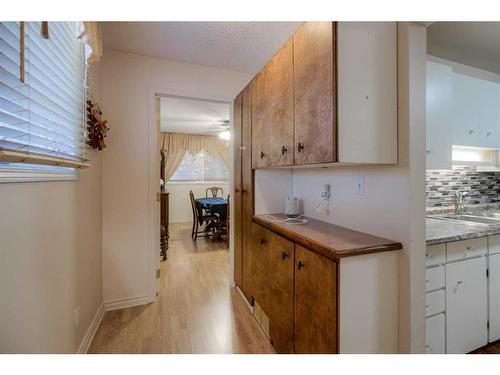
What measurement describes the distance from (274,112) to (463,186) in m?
2.12

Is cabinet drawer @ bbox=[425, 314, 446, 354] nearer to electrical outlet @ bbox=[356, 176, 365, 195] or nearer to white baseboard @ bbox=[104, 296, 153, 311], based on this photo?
electrical outlet @ bbox=[356, 176, 365, 195]

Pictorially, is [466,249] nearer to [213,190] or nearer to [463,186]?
[463,186]

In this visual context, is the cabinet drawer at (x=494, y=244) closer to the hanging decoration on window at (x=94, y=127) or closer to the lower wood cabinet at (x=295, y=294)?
the lower wood cabinet at (x=295, y=294)

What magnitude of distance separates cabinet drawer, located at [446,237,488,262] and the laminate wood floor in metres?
1.32

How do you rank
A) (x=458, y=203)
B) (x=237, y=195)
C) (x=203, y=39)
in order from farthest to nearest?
(x=237, y=195)
(x=458, y=203)
(x=203, y=39)

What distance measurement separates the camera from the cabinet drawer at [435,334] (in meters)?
1.31

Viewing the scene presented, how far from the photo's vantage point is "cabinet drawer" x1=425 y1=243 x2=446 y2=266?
128 cm

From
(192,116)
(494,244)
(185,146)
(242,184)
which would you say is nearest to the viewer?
(494,244)

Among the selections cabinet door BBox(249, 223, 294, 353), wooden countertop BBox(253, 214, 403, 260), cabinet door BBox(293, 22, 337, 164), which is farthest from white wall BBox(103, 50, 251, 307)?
cabinet door BBox(293, 22, 337, 164)

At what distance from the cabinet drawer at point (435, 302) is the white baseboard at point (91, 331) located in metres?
2.16

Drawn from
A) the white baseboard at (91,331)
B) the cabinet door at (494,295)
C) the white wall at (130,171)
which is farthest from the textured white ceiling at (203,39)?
the white baseboard at (91,331)

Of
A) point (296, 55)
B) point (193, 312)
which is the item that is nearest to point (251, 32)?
point (296, 55)

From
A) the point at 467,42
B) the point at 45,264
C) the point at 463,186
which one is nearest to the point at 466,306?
the point at 463,186

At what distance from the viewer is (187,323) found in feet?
6.19
